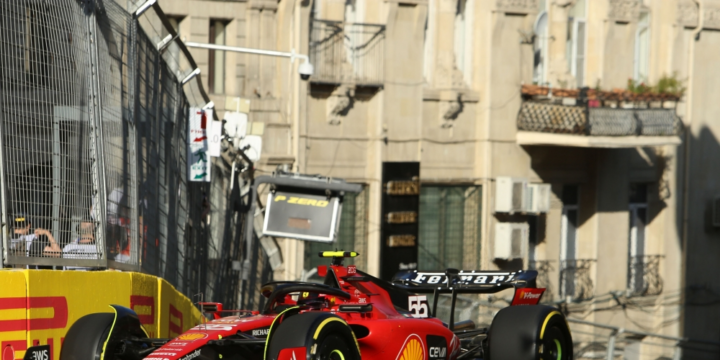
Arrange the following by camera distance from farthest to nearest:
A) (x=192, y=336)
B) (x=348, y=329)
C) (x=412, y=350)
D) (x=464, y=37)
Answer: (x=464, y=37)
(x=412, y=350)
(x=348, y=329)
(x=192, y=336)

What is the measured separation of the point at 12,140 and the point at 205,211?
6247mm

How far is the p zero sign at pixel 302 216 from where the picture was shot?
587 inches

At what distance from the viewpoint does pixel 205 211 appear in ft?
42.6

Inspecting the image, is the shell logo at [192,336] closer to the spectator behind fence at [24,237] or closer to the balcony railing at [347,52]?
the spectator behind fence at [24,237]

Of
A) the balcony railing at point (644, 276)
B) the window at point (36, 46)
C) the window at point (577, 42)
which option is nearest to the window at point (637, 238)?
the balcony railing at point (644, 276)

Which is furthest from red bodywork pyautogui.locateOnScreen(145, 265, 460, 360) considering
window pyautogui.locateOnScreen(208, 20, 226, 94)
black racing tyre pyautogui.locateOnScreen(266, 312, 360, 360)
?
window pyautogui.locateOnScreen(208, 20, 226, 94)

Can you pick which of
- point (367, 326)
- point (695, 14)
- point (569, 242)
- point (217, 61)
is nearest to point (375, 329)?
point (367, 326)

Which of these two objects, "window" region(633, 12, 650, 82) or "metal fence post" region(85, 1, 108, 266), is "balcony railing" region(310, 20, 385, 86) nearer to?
"window" region(633, 12, 650, 82)

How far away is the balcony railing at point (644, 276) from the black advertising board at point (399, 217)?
275 inches

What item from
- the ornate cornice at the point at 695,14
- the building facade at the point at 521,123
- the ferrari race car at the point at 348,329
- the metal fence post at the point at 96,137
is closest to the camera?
the ferrari race car at the point at 348,329

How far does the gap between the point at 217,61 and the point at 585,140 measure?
8300 mm

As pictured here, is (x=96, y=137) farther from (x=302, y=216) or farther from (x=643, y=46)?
(x=643, y=46)

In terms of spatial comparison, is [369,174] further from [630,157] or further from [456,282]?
[456,282]

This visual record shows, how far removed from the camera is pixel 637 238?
26734mm
